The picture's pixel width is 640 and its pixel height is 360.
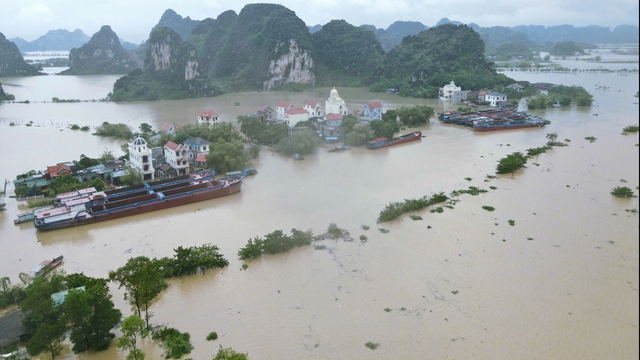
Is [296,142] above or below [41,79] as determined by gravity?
below

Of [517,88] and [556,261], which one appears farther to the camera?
[517,88]

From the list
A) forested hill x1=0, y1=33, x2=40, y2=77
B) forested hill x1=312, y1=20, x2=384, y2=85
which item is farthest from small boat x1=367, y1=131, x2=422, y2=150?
forested hill x1=0, y1=33, x2=40, y2=77

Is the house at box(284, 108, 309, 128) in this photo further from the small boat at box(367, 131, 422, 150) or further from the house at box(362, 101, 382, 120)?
the small boat at box(367, 131, 422, 150)

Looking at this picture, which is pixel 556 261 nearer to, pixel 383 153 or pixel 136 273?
pixel 136 273

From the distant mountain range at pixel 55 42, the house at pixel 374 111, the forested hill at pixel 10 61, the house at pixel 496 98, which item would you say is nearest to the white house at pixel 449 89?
the house at pixel 496 98

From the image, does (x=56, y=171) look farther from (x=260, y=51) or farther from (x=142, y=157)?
(x=260, y=51)

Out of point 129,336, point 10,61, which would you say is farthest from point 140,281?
point 10,61

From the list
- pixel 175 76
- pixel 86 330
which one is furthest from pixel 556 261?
pixel 175 76
